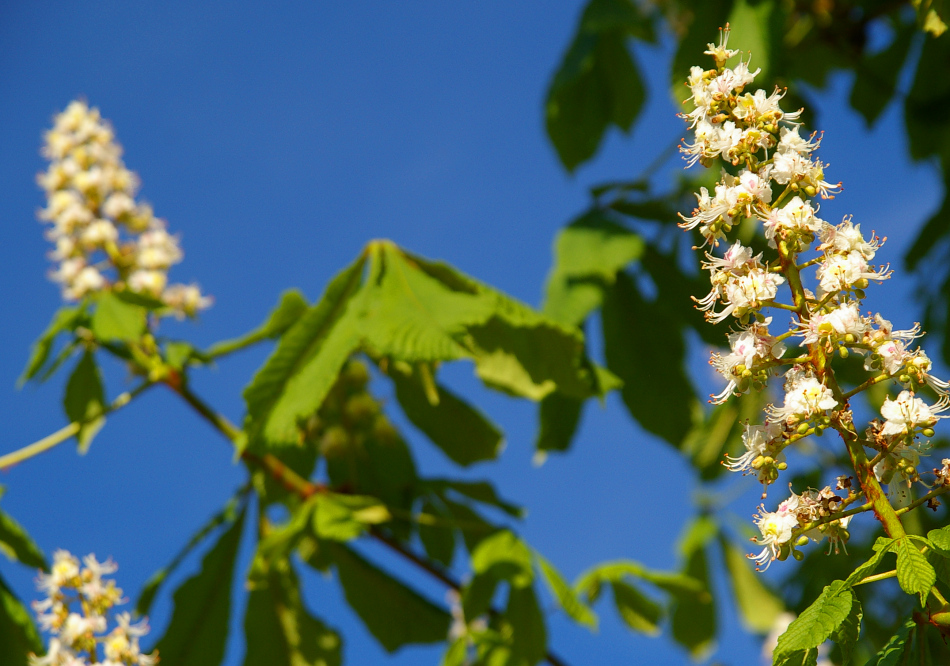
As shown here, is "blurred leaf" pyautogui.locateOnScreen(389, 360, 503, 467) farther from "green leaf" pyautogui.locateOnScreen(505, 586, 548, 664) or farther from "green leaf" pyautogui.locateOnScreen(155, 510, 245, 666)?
"green leaf" pyautogui.locateOnScreen(155, 510, 245, 666)

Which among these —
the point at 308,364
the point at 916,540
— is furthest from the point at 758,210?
the point at 308,364

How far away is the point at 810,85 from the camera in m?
4.23

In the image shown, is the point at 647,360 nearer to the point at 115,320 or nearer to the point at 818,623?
the point at 115,320

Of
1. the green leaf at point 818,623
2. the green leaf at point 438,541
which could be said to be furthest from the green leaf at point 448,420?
the green leaf at point 818,623

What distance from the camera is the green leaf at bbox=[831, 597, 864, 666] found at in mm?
1136

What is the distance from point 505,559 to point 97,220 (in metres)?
1.91

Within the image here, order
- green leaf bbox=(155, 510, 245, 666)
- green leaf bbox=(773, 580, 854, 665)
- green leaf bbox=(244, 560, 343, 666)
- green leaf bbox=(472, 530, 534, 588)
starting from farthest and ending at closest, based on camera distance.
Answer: green leaf bbox=(244, 560, 343, 666) < green leaf bbox=(155, 510, 245, 666) < green leaf bbox=(472, 530, 534, 588) < green leaf bbox=(773, 580, 854, 665)

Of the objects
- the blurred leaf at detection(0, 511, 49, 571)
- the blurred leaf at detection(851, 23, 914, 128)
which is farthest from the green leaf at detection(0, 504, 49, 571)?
the blurred leaf at detection(851, 23, 914, 128)

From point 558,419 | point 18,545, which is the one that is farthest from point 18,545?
point 558,419

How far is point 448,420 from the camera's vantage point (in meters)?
2.90

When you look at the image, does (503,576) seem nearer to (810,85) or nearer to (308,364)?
(308,364)

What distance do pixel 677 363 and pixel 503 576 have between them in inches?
32.3

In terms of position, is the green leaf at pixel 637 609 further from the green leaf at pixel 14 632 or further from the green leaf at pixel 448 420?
the green leaf at pixel 14 632

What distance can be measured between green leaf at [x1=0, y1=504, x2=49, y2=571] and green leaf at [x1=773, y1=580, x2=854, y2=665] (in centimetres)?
206
